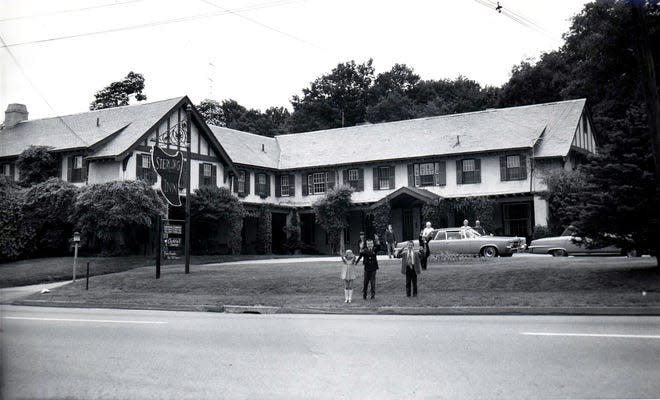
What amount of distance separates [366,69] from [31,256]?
4931cm

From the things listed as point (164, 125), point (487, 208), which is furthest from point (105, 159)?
point (487, 208)

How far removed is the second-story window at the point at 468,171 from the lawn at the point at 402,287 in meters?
15.3

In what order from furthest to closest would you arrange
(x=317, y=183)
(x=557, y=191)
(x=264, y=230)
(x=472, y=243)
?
1. (x=317, y=183)
2. (x=264, y=230)
3. (x=557, y=191)
4. (x=472, y=243)

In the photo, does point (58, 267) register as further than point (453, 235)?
Yes

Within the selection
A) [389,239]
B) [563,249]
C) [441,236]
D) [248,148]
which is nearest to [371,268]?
[389,239]

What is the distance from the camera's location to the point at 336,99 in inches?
2872

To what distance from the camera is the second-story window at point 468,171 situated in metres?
37.9

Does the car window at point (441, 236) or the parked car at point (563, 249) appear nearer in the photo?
the parked car at point (563, 249)

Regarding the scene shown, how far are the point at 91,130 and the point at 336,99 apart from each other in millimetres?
39746

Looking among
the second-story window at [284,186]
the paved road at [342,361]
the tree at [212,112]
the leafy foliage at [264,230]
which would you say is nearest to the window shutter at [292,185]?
the second-story window at [284,186]

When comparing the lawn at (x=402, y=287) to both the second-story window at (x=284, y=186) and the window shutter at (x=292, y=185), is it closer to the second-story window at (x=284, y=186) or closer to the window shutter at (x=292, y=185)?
the window shutter at (x=292, y=185)

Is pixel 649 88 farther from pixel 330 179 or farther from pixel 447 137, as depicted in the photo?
pixel 330 179

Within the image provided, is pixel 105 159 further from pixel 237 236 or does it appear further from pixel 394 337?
pixel 394 337

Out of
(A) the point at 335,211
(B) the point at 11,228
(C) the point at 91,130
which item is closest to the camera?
(B) the point at 11,228
